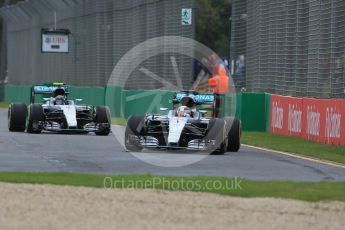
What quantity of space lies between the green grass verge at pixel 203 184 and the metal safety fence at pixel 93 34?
2183 cm

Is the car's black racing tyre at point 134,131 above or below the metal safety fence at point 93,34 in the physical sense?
below

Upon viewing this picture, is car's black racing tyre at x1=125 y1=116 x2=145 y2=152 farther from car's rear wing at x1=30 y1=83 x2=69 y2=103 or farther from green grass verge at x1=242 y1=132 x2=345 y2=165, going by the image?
car's rear wing at x1=30 y1=83 x2=69 y2=103

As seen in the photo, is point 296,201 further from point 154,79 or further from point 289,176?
point 154,79

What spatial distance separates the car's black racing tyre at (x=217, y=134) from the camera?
20312mm

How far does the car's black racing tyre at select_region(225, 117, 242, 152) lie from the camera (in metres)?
21.2

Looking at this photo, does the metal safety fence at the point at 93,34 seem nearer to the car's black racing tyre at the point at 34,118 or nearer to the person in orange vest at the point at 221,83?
the person in orange vest at the point at 221,83

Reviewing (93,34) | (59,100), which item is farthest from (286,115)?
(93,34)

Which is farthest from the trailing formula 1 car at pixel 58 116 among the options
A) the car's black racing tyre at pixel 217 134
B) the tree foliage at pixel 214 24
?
the tree foliage at pixel 214 24

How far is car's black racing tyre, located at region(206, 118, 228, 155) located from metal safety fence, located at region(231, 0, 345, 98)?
424 centimetres

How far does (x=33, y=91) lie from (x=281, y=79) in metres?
6.12

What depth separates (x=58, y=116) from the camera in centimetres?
2611

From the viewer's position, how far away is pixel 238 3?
33156 mm

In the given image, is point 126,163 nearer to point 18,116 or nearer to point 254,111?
point 18,116

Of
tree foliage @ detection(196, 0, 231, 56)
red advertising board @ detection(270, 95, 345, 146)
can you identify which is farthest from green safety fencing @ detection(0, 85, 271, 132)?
tree foliage @ detection(196, 0, 231, 56)
